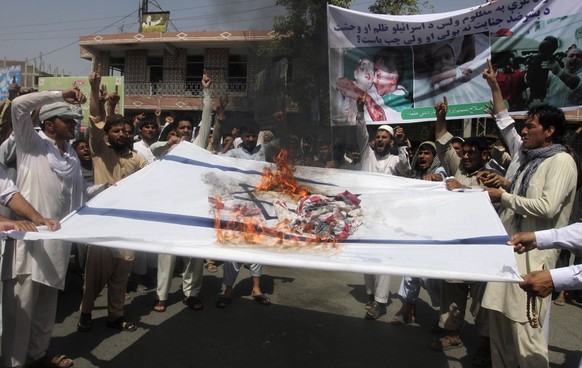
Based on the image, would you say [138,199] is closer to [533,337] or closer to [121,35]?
[533,337]

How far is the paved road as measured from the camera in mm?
3557

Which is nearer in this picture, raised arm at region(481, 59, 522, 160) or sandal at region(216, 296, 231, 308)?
raised arm at region(481, 59, 522, 160)

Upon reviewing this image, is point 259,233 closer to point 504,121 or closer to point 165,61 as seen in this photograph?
point 504,121

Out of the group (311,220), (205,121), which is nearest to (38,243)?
(311,220)

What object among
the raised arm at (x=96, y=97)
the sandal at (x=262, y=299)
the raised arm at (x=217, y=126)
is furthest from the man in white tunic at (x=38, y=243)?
the sandal at (x=262, y=299)

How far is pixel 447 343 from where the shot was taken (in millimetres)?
3922

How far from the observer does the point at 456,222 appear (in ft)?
9.19

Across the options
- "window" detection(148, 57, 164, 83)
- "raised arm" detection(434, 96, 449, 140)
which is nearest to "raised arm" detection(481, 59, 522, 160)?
"raised arm" detection(434, 96, 449, 140)

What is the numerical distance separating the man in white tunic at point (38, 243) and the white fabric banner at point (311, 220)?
51 cm

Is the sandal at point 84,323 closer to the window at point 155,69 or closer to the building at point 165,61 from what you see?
the building at point 165,61

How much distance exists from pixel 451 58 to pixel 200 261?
3405 millimetres

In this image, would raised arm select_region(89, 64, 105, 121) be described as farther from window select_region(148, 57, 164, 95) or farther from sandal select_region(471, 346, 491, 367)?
window select_region(148, 57, 164, 95)

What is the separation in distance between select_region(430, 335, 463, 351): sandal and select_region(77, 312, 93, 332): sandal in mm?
3091

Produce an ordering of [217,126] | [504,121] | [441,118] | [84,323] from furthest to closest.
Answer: [217,126]
[441,118]
[84,323]
[504,121]
